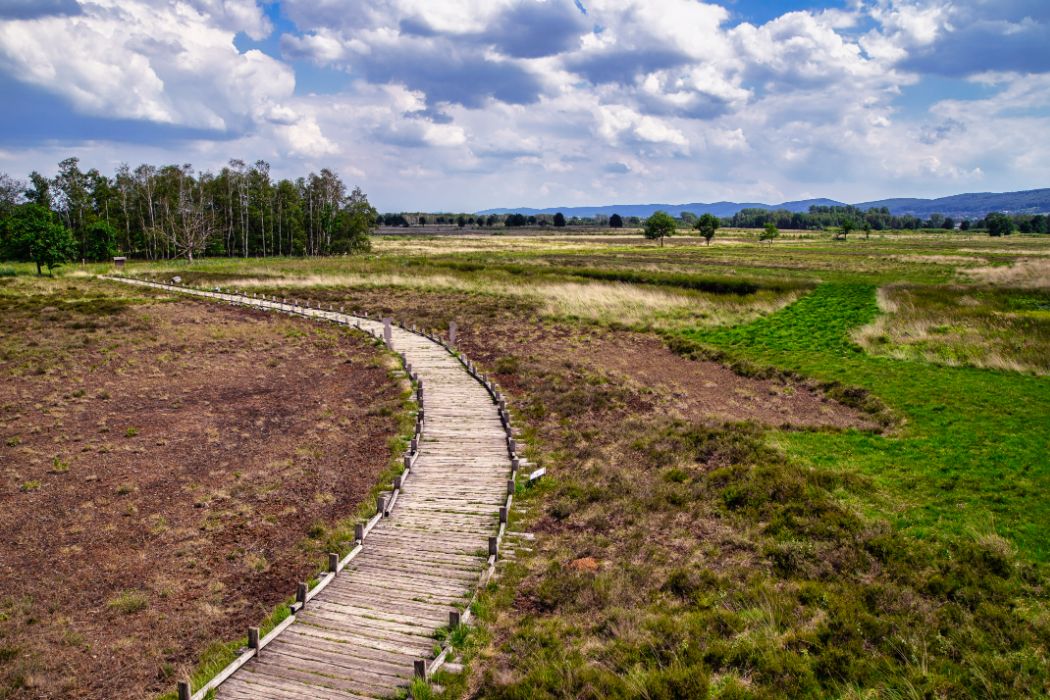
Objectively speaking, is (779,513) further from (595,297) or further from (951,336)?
(595,297)

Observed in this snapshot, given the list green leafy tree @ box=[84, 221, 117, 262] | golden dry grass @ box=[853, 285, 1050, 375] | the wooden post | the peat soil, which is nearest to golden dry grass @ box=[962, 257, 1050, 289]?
golden dry grass @ box=[853, 285, 1050, 375]

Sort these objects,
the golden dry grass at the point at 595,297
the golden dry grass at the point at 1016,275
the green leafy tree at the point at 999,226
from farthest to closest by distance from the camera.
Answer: the green leafy tree at the point at 999,226, the golden dry grass at the point at 1016,275, the golden dry grass at the point at 595,297

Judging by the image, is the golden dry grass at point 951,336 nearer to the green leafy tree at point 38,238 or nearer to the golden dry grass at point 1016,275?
the golden dry grass at point 1016,275

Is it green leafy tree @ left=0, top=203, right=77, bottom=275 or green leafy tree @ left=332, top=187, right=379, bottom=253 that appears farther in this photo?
green leafy tree @ left=332, top=187, right=379, bottom=253

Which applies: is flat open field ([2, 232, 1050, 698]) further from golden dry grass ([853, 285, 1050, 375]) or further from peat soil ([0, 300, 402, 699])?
peat soil ([0, 300, 402, 699])

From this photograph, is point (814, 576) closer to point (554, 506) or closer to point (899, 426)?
point (554, 506)

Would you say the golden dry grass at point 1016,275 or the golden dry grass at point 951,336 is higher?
the golden dry grass at point 1016,275

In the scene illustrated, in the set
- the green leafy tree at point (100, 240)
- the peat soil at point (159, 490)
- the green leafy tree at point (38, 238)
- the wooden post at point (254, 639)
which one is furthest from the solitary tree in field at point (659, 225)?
the wooden post at point (254, 639)
